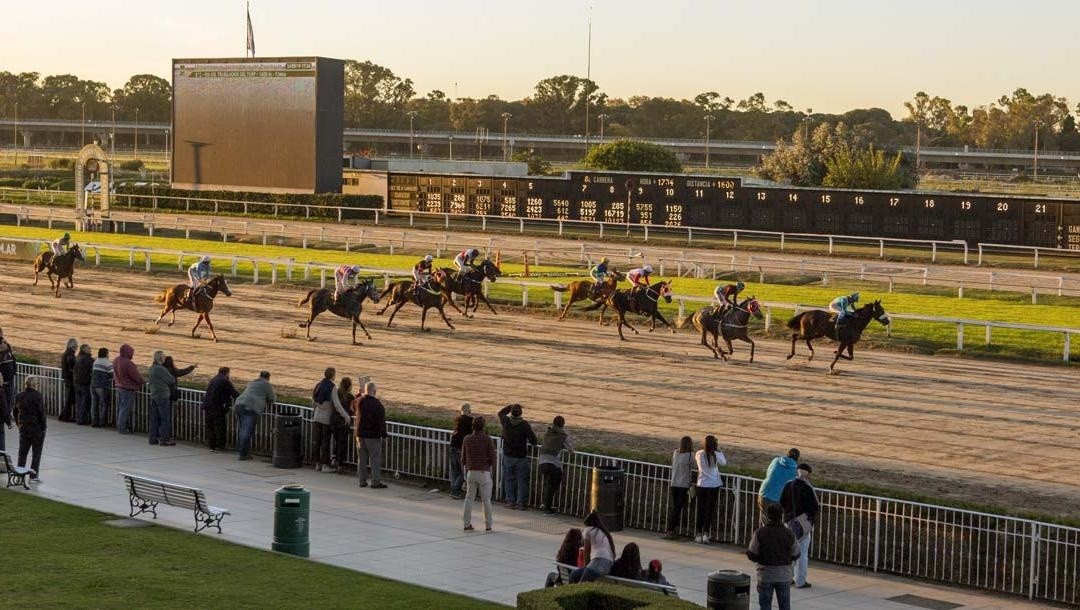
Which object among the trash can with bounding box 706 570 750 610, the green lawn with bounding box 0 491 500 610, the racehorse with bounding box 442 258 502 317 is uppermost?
the racehorse with bounding box 442 258 502 317

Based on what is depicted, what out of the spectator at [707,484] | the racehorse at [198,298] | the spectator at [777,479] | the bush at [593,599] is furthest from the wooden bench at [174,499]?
the racehorse at [198,298]

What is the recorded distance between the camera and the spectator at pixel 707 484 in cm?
1462


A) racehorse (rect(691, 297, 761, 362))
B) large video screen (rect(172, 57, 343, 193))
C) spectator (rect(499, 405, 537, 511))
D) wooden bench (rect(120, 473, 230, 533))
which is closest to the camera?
wooden bench (rect(120, 473, 230, 533))

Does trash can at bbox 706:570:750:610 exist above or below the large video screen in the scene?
below

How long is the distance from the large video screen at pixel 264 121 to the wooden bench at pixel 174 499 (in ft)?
155

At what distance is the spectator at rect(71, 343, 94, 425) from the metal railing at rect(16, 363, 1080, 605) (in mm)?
7367

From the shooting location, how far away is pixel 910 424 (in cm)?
2162

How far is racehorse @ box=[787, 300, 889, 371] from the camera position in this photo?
2619cm

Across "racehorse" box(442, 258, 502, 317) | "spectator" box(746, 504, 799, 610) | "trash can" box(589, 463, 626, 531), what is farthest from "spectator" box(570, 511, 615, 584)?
"racehorse" box(442, 258, 502, 317)

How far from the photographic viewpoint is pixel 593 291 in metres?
32.0

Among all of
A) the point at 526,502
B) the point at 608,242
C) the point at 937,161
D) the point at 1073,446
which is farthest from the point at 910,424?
the point at 937,161

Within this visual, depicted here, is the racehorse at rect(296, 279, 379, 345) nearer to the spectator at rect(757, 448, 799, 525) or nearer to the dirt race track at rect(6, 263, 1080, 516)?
the dirt race track at rect(6, 263, 1080, 516)

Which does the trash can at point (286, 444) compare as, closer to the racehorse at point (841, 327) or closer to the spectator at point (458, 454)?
the spectator at point (458, 454)

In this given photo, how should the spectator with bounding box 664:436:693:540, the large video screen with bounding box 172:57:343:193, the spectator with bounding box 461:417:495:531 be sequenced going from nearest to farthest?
1. the spectator with bounding box 664:436:693:540
2. the spectator with bounding box 461:417:495:531
3. the large video screen with bounding box 172:57:343:193
